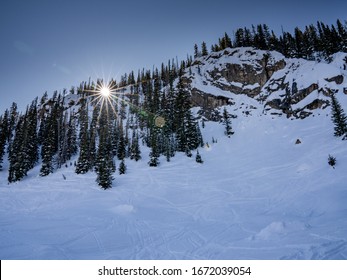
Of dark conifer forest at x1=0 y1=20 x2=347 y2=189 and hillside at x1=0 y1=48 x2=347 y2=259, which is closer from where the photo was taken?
hillside at x1=0 y1=48 x2=347 y2=259

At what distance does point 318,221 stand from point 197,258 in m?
7.59

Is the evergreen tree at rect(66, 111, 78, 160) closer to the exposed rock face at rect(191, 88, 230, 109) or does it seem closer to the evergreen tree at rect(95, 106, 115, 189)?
the evergreen tree at rect(95, 106, 115, 189)

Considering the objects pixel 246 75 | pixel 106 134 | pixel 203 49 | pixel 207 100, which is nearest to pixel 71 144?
pixel 106 134

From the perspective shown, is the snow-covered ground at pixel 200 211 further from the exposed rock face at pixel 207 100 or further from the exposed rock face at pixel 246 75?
the exposed rock face at pixel 246 75

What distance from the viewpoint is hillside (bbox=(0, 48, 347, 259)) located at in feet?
31.6

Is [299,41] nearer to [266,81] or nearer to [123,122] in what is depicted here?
[266,81]

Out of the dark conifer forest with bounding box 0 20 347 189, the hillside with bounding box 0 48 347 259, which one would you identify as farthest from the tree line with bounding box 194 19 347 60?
the hillside with bounding box 0 48 347 259

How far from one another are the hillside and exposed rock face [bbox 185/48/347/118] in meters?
0.42

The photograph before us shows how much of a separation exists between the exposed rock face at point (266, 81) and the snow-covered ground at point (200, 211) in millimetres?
15865

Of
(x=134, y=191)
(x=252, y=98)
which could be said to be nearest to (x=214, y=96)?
(x=252, y=98)

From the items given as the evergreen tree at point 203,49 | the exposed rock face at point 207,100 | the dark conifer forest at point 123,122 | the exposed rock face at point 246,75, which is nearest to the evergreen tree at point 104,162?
the dark conifer forest at point 123,122

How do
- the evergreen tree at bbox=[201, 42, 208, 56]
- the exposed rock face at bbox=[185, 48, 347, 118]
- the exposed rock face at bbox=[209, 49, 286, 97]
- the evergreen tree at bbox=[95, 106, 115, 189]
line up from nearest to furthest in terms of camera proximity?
the evergreen tree at bbox=[95, 106, 115, 189] < the exposed rock face at bbox=[185, 48, 347, 118] < the exposed rock face at bbox=[209, 49, 286, 97] < the evergreen tree at bbox=[201, 42, 208, 56]

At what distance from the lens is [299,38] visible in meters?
73.8

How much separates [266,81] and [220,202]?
2127 inches
